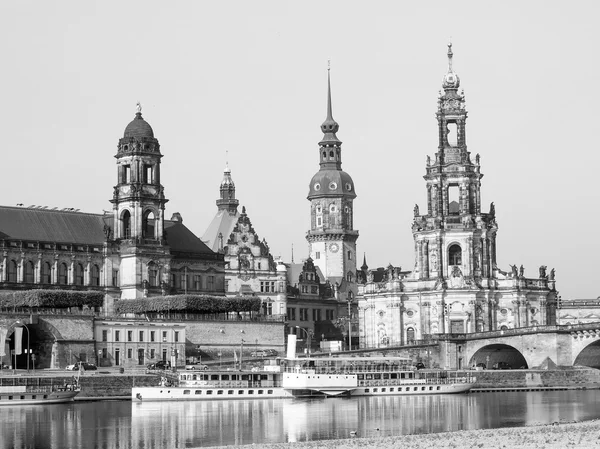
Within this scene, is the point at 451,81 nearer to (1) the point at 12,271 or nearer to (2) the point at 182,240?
(2) the point at 182,240

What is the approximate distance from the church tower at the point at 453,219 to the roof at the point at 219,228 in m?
23.4

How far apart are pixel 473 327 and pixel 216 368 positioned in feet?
124

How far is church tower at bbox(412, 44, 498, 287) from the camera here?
145375 mm

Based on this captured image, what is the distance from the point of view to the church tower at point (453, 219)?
14538 cm

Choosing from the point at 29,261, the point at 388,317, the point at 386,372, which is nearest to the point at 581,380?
the point at 386,372

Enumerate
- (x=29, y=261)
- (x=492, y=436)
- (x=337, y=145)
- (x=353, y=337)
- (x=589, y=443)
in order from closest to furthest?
1. (x=589, y=443)
2. (x=492, y=436)
3. (x=29, y=261)
4. (x=353, y=337)
5. (x=337, y=145)

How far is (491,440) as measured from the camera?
6612 cm

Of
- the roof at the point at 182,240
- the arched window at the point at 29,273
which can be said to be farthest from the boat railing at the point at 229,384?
the roof at the point at 182,240

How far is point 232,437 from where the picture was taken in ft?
251

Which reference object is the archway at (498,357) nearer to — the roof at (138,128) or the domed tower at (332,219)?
the roof at (138,128)

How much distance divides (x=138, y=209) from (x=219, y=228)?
2929 centimetres

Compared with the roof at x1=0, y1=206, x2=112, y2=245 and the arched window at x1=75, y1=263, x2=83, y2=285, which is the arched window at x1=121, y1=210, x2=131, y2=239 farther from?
the arched window at x1=75, y1=263, x2=83, y2=285

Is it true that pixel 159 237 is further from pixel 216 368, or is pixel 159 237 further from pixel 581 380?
pixel 581 380

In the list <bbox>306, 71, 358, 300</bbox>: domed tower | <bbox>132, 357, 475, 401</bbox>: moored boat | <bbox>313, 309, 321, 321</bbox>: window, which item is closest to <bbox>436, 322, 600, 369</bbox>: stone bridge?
<bbox>132, 357, 475, 401</bbox>: moored boat
